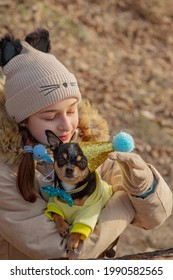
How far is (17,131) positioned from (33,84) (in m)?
0.22

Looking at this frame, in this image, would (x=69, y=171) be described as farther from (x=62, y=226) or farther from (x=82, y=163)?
(x=62, y=226)

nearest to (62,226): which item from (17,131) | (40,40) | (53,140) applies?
(53,140)

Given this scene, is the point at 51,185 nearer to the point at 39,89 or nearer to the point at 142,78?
the point at 39,89

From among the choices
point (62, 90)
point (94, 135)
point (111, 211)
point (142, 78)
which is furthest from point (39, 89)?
point (142, 78)

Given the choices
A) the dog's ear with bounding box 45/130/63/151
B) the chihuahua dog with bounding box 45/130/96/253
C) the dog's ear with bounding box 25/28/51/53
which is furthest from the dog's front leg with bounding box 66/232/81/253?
the dog's ear with bounding box 25/28/51/53

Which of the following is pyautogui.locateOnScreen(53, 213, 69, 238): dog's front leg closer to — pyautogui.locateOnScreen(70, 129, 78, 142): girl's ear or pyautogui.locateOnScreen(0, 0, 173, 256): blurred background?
pyautogui.locateOnScreen(70, 129, 78, 142): girl's ear

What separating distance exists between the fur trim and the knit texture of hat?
0.05 metres

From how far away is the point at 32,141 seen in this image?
10.7 ft

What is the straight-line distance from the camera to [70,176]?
2.99 m

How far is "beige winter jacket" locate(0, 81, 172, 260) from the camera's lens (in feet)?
10.3

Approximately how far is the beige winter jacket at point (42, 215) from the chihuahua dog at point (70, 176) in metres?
0.05

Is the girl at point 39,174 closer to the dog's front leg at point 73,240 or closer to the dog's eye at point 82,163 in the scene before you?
the dog's front leg at point 73,240

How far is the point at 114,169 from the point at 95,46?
5.51 meters

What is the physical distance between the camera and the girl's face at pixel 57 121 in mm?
3139
